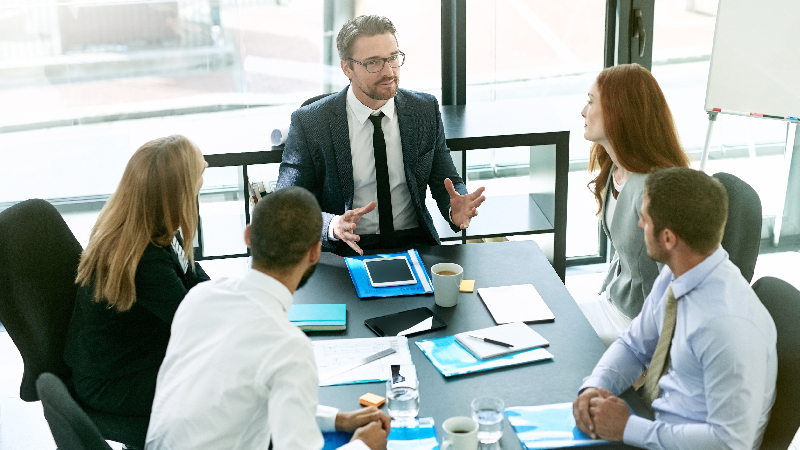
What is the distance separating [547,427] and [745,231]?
98 cm

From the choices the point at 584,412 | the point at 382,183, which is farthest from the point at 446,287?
the point at 382,183

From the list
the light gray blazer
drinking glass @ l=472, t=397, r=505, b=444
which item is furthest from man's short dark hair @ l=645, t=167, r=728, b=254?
the light gray blazer

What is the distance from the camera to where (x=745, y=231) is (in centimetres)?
224

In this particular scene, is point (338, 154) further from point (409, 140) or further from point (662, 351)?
point (662, 351)

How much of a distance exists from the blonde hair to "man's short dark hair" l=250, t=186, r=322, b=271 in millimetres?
577

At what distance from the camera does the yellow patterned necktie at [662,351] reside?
180cm

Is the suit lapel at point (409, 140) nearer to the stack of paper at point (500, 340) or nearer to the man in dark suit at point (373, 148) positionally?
the man in dark suit at point (373, 148)

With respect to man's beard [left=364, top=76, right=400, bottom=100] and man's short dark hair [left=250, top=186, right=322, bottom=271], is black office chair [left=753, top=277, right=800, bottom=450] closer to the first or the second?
man's short dark hair [left=250, top=186, right=322, bottom=271]

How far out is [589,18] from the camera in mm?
4117

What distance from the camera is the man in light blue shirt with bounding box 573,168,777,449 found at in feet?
5.22

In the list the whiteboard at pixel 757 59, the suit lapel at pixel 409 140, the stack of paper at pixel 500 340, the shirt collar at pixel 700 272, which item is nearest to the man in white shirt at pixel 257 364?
the stack of paper at pixel 500 340

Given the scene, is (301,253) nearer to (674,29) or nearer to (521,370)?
(521,370)

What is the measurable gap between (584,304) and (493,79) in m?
1.78

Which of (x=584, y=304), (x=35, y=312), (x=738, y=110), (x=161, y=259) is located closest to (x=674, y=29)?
(x=738, y=110)
